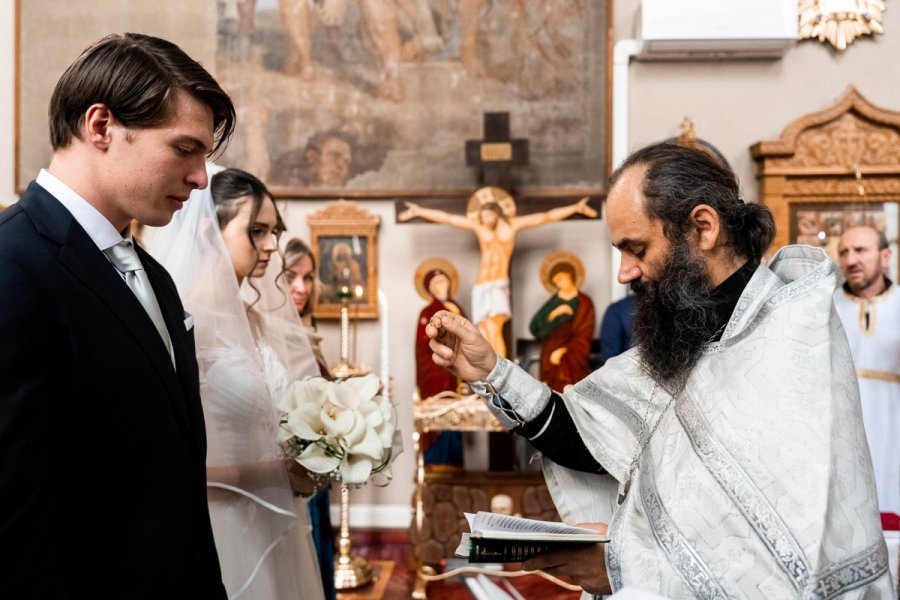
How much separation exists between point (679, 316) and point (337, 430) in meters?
0.99

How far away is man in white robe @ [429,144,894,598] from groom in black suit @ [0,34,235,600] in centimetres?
86

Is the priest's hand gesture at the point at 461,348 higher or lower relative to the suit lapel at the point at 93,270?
lower

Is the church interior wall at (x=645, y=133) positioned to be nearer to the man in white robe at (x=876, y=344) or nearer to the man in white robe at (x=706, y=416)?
the man in white robe at (x=876, y=344)

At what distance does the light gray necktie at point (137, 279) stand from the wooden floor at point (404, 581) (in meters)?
1.31

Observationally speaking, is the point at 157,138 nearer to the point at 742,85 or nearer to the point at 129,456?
the point at 129,456

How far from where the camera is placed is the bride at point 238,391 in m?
2.33

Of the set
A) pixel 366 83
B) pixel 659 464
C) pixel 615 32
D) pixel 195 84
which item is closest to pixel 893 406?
pixel 615 32

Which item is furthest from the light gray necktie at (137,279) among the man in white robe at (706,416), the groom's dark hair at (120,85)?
the man in white robe at (706,416)

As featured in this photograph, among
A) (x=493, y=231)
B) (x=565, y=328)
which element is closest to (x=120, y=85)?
(x=493, y=231)

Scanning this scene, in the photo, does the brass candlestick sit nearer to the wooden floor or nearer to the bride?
the wooden floor

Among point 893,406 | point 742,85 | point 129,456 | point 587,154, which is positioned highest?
point 742,85

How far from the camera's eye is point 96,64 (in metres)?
1.51

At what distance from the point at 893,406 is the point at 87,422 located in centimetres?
493

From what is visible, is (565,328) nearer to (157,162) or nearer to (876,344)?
(876,344)
